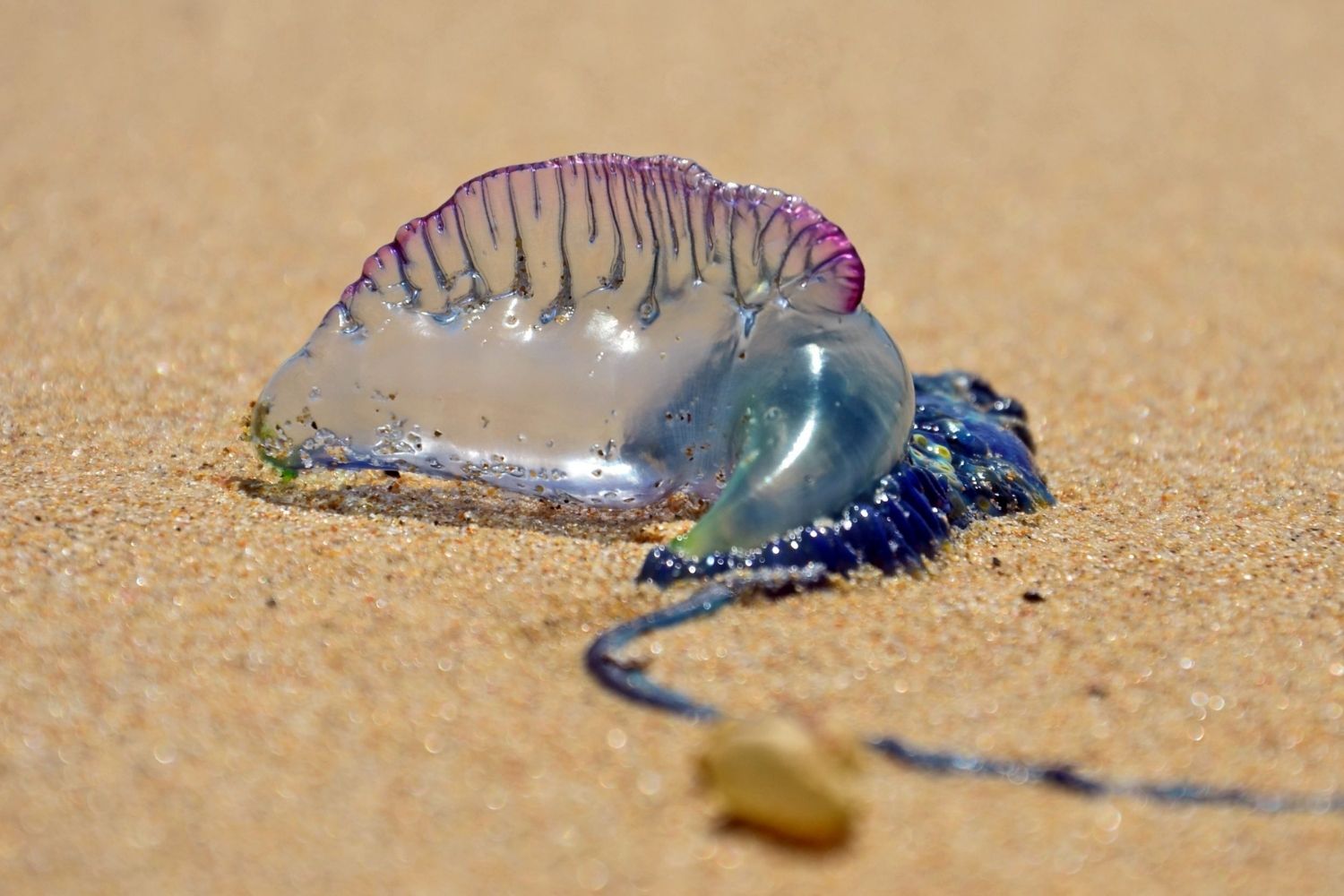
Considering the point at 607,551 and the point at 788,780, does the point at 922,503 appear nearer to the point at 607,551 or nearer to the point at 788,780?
the point at 607,551

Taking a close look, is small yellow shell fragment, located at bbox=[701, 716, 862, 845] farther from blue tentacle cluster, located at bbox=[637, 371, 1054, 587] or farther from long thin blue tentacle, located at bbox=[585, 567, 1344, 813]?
blue tentacle cluster, located at bbox=[637, 371, 1054, 587]

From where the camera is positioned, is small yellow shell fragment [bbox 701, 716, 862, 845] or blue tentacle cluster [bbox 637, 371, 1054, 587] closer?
small yellow shell fragment [bbox 701, 716, 862, 845]

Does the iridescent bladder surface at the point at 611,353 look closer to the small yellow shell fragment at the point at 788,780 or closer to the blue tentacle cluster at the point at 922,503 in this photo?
the blue tentacle cluster at the point at 922,503

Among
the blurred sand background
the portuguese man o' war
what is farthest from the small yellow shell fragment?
the portuguese man o' war

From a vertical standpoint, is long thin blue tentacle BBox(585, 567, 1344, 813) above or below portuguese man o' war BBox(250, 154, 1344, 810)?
below

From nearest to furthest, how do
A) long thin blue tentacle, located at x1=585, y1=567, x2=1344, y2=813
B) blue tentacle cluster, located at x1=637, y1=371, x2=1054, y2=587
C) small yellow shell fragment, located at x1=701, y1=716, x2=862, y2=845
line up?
1. small yellow shell fragment, located at x1=701, y1=716, x2=862, y2=845
2. long thin blue tentacle, located at x1=585, y1=567, x2=1344, y2=813
3. blue tentacle cluster, located at x1=637, y1=371, x2=1054, y2=587

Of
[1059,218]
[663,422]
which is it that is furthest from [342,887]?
[1059,218]

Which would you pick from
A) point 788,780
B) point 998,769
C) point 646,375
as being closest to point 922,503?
point 646,375

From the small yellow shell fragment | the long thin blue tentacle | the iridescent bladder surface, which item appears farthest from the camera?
the iridescent bladder surface

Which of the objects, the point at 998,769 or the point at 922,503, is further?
the point at 922,503
